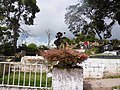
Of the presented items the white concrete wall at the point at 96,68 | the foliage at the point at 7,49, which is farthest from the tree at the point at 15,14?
the white concrete wall at the point at 96,68

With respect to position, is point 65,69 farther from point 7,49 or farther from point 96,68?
point 7,49

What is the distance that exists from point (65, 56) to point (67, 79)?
2.16 feet

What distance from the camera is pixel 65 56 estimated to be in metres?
7.42

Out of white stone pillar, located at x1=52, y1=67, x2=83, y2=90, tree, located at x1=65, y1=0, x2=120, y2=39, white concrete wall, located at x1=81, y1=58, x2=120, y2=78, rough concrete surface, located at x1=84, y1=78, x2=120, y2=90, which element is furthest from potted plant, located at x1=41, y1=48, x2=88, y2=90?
tree, located at x1=65, y1=0, x2=120, y2=39

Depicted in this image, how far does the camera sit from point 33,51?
1309 inches

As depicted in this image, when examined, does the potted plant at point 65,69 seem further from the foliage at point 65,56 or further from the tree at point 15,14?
the tree at point 15,14

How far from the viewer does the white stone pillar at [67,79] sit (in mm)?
7504

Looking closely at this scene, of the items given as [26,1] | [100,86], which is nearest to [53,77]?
[100,86]

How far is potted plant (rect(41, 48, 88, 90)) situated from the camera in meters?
7.46

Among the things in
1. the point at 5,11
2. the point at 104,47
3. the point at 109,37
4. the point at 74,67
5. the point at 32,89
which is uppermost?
the point at 5,11

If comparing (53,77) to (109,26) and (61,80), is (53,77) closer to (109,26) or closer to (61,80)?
A: (61,80)

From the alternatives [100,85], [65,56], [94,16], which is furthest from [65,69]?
[94,16]

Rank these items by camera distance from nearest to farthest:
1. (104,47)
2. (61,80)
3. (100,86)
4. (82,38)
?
(61,80) → (100,86) → (104,47) → (82,38)

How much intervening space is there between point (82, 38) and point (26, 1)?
7712mm
